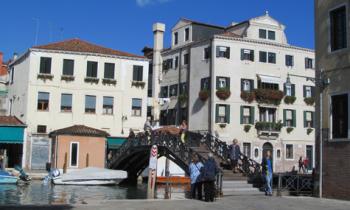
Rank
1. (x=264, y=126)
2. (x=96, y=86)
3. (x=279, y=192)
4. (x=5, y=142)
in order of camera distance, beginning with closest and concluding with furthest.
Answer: (x=279, y=192) → (x=5, y=142) → (x=96, y=86) → (x=264, y=126)

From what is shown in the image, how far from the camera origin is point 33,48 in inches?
1610

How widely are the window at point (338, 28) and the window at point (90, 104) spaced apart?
25.8m

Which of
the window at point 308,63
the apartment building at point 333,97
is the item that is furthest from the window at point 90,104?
the apartment building at point 333,97

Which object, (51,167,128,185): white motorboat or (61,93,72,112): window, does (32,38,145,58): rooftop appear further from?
(51,167,128,185): white motorboat

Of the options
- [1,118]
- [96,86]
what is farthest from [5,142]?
[96,86]

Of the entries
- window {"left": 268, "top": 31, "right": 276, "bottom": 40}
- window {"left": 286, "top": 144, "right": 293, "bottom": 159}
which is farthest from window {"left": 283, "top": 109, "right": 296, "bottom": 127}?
window {"left": 268, "top": 31, "right": 276, "bottom": 40}

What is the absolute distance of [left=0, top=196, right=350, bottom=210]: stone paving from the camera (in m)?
14.3

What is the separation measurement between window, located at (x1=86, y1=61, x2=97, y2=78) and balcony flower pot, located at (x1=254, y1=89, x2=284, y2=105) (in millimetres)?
13595

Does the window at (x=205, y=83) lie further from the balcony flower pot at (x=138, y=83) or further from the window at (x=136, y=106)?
the window at (x=136, y=106)

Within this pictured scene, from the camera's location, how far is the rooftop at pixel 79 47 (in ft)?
137

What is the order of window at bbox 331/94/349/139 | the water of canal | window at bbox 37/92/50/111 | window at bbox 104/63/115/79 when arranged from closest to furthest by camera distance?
window at bbox 331/94/349/139
the water of canal
window at bbox 37/92/50/111
window at bbox 104/63/115/79

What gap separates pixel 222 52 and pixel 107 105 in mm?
10588

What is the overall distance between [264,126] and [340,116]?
26444mm

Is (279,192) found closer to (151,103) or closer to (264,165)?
(264,165)
